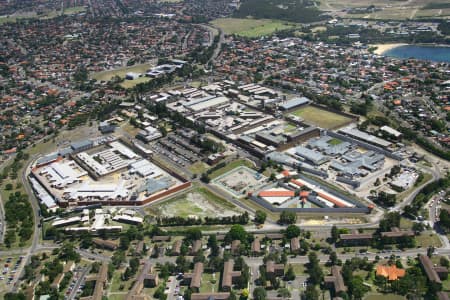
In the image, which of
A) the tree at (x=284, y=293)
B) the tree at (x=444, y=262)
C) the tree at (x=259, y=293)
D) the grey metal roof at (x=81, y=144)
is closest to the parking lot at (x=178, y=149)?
the grey metal roof at (x=81, y=144)

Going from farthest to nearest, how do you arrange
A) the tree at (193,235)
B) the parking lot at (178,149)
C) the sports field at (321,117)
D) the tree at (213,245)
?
the sports field at (321,117), the parking lot at (178,149), the tree at (193,235), the tree at (213,245)

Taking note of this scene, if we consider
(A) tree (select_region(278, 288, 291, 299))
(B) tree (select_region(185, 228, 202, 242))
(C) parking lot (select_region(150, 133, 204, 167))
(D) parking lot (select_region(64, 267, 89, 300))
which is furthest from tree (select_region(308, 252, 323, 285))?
(C) parking lot (select_region(150, 133, 204, 167))

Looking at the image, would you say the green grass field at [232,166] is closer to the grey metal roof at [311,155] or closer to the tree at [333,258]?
the grey metal roof at [311,155]

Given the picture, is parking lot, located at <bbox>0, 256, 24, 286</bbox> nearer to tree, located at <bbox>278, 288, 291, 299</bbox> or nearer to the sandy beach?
tree, located at <bbox>278, 288, 291, 299</bbox>

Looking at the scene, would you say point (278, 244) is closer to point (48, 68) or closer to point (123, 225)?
point (123, 225)

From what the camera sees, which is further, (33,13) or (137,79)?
(33,13)

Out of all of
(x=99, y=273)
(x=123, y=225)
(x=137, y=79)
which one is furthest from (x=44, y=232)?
(x=137, y=79)

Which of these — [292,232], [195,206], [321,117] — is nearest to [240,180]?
[195,206]
